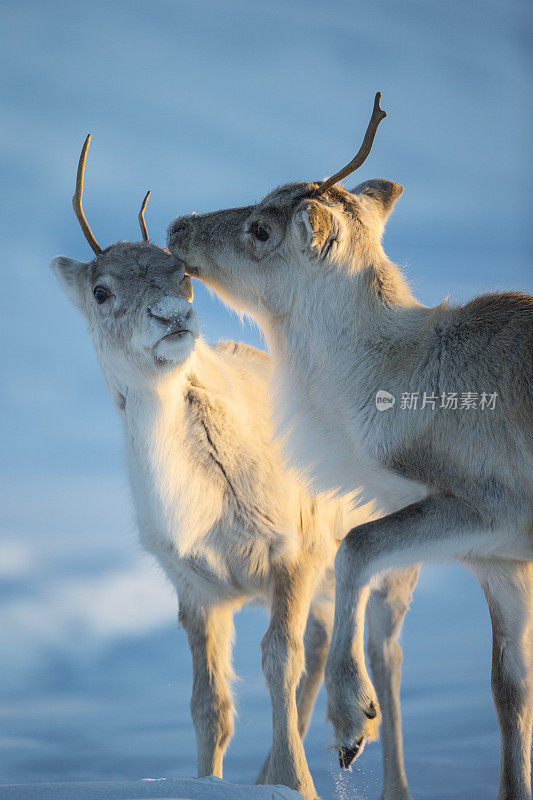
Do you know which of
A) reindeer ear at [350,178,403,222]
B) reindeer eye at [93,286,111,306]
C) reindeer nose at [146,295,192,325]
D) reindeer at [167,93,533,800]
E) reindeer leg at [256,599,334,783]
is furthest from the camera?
reindeer leg at [256,599,334,783]

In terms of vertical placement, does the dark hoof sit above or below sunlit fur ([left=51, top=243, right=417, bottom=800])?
below

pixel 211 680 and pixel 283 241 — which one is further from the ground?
pixel 283 241

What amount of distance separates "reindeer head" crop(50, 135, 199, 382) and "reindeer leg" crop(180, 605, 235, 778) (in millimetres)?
2116

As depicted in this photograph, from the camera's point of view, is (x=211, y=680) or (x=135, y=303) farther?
(x=211, y=680)

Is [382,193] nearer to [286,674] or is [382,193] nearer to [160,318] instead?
[160,318]

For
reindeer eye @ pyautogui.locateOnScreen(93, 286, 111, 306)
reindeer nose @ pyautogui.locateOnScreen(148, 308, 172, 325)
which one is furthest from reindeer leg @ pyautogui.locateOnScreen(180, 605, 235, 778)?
reindeer eye @ pyautogui.locateOnScreen(93, 286, 111, 306)

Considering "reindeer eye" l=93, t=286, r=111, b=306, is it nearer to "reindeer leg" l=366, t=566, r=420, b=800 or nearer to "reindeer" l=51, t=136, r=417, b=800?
"reindeer" l=51, t=136, r=417, b=800

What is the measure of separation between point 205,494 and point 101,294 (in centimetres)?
172

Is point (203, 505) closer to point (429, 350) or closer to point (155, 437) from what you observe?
point (155, 437)

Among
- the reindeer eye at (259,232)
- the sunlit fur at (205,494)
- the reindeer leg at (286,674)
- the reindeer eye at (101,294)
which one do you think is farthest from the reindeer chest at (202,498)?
the reindeer eye at (259,232)

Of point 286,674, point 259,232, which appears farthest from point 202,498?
point 259,232

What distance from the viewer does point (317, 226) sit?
6.02 metres

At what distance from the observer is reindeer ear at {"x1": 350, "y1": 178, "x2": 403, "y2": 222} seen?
6902 millimetres

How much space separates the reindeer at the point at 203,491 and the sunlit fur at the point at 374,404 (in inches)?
21.1
